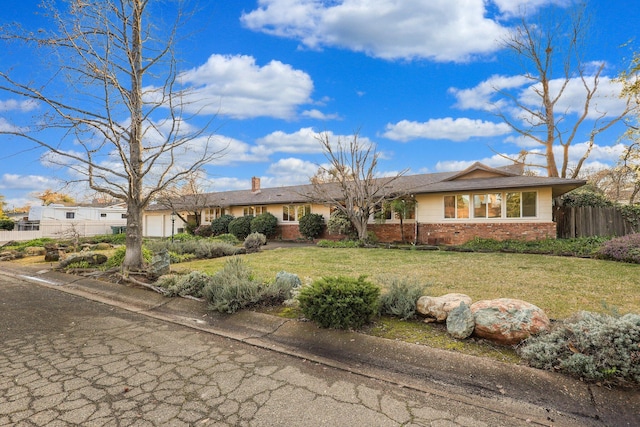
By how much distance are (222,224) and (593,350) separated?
73.3 ft

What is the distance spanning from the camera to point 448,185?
16672 mm

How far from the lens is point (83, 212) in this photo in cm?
4019

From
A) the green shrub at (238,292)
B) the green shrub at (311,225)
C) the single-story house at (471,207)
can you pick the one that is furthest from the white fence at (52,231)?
the green shrub at (238,292)

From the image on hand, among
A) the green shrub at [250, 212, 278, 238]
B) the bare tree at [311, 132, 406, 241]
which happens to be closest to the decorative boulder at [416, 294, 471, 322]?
the bare tree at [311, 132, 406, 241]

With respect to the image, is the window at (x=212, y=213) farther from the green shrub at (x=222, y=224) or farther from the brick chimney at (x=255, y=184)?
the brick chimney at (x=255, y=184)

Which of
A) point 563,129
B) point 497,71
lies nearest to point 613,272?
point 563,129

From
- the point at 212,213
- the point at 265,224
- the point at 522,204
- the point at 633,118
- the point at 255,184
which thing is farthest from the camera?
the point at 255,184

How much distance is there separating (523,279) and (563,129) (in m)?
20.2

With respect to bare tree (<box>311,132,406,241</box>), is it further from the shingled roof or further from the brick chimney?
the brick chimney

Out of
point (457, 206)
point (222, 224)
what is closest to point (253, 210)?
point (222, 224)

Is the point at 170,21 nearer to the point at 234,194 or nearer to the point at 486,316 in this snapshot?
the point at 486,316

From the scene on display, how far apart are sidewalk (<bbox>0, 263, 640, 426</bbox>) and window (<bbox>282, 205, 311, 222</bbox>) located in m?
16.5

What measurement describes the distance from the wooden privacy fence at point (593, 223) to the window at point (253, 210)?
1730cm

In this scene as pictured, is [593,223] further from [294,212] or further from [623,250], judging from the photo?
[294,212]
